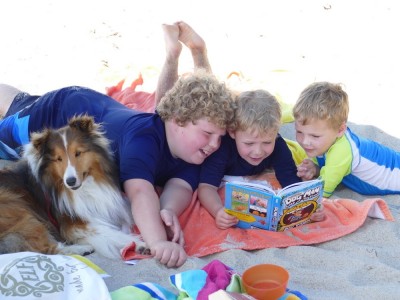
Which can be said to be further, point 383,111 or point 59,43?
point 59,43

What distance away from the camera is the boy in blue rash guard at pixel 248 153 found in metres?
3.36

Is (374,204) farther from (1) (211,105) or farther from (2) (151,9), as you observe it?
(2) (151,9)

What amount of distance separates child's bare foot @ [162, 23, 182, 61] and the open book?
6.39 ft

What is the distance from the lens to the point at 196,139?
3.41 m

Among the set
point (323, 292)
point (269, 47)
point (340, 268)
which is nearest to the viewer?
point (323, 292)

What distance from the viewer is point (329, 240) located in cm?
327

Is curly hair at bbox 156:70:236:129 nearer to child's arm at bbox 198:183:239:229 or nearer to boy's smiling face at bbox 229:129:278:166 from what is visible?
boy's smiling face at bbox 229:129:278:166

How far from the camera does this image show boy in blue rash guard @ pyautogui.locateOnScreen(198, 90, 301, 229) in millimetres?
3355

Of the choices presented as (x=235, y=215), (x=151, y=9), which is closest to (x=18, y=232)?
(x=235, y=215)

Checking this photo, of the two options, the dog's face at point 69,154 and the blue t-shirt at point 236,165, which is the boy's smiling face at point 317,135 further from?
the dog's face at point 69,154

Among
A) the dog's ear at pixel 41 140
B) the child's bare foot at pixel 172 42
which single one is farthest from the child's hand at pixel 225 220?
the child's bare foot at pixel 172 42

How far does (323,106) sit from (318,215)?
73cm

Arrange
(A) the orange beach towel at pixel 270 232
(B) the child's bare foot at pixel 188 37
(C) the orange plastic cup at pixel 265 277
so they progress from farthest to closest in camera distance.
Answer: (B) the child's bare foot at pixel 188 37 → (A) the orange beach towel at pixel 270 232 → (C) the orange plastic cup at pixel 265 277

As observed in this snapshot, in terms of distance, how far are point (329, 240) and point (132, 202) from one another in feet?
4.02
